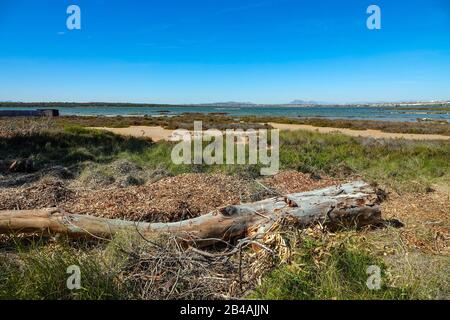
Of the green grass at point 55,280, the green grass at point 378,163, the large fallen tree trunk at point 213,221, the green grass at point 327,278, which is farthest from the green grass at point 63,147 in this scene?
the green grass at point 327,278

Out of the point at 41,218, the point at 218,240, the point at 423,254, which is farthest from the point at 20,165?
the point at 423,254

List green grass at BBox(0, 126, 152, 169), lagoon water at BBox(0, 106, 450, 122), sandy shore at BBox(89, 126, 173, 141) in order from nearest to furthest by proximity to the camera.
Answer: green grass at BBox(0, 126, 152, 169)
sandy shore at BBox(89, 126, 173, 141)
lagoon water at BBox(0, 106, 450, 122)

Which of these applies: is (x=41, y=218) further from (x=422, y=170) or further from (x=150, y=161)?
(x=422, y=170)

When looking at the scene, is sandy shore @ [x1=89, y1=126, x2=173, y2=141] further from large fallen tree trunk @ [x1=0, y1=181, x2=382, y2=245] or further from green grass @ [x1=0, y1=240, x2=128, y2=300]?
green grass @ [x1=0, y1=240, x2=128, y2=300]

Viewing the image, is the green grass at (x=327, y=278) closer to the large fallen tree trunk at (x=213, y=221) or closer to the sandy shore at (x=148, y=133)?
the large fallen tree trunk at (x=213, y=221)

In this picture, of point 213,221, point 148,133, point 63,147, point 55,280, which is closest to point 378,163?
point 213,221

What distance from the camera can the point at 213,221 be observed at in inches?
174

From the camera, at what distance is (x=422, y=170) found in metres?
9.38

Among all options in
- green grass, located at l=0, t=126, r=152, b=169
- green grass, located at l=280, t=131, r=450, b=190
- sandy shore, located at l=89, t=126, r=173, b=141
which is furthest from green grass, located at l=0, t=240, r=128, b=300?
sandy shore, located at l=89, t=126, r=173, b=141

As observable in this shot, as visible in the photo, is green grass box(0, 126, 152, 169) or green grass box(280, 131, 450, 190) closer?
green grass box(280, 131, 450, 190)

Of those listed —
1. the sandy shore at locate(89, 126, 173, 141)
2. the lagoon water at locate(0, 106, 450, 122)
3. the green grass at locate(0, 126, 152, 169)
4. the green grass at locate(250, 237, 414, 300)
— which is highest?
the lagoon water at locate(0, 106, 450, 122)

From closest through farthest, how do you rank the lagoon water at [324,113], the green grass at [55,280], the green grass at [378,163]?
1. the green grass at [55,280]
2. the green grass at [378,163]
3. the lagoon water at [324,113]

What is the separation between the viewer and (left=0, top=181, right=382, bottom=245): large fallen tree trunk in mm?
Answer: 4281

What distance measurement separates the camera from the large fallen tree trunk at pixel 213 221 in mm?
4281
